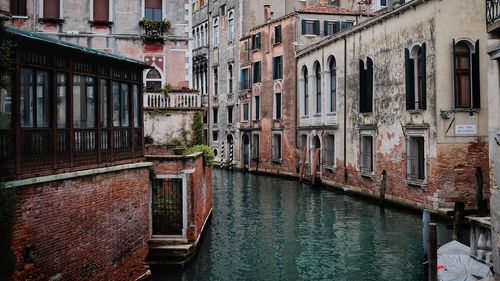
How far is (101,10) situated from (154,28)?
157 centimetres

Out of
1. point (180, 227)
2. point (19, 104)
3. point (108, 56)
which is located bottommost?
point (180, 227)

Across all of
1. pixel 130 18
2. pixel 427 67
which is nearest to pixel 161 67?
pixel 130 18

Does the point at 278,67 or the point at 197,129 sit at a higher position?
the point at 278,67

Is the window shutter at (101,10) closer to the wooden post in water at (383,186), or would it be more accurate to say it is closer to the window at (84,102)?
Result: the window at (84,102)

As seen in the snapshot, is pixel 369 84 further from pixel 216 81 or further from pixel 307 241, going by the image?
pixel 216 81

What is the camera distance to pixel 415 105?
17734 mm

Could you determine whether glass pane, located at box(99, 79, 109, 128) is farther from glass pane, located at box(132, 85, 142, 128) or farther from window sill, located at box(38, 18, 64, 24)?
window sill, located at box(38, 18, 64, 24)

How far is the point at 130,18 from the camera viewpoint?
1702cm

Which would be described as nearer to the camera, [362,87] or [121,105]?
[121,105]

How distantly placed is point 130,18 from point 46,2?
2.31m

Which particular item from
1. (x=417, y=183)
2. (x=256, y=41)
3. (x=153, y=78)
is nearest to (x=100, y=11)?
(x=153, y=78)

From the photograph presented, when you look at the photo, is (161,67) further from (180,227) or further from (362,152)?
(362,152)

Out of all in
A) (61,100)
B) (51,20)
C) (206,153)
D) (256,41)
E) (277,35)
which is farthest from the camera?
(256,41)

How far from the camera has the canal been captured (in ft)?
36.6
